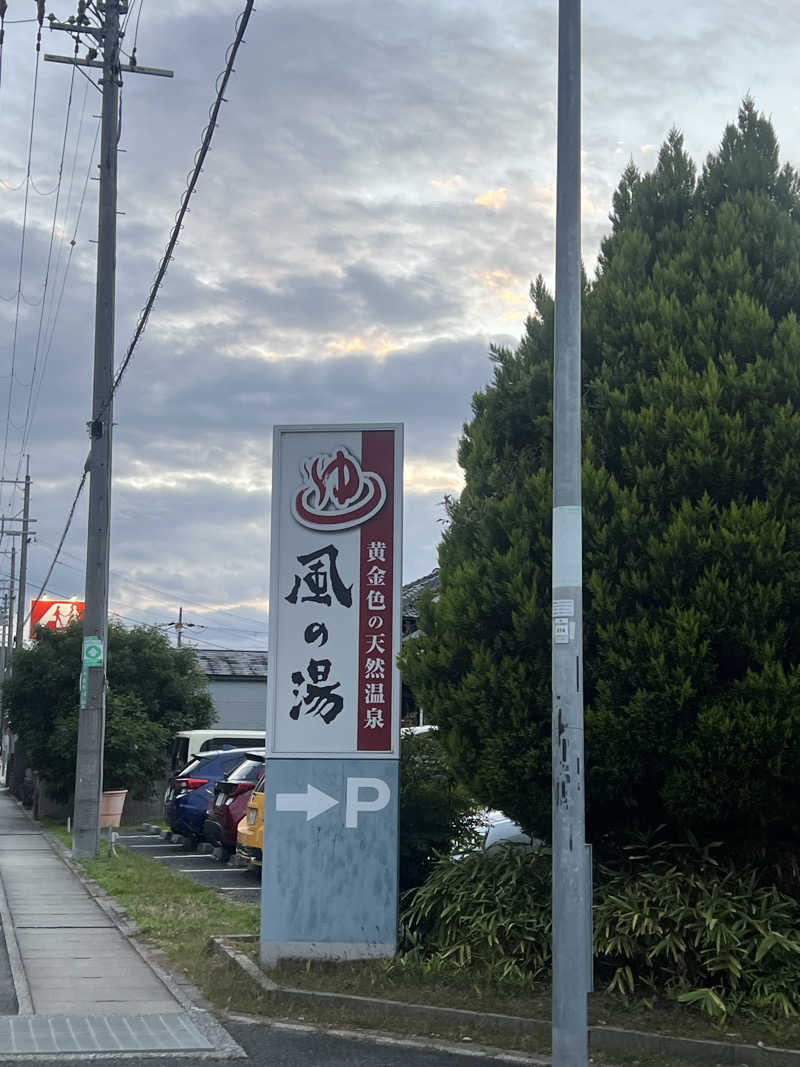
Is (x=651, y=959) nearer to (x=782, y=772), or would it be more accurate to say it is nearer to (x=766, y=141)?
(x=782, y=772)

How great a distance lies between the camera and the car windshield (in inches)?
713

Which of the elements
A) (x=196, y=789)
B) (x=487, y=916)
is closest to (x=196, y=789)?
(x=196, y=789)

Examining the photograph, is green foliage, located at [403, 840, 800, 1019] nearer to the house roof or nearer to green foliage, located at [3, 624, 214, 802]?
green foliage, located at [3, 624, 214, 802]

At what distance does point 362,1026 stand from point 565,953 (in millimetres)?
2087

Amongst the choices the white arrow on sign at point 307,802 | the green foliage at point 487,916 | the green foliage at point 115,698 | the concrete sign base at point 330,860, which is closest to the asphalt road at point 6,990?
the concrete sign base at point 330,860

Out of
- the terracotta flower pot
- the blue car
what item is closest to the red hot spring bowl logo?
the blue car

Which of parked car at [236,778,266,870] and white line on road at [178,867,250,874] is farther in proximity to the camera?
white line on road at [178,867,250,874]

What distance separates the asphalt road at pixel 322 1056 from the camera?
723cm

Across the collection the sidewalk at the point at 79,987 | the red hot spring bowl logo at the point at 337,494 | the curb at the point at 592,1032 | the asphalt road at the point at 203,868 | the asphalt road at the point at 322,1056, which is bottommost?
the asphalt road at the point at 203,868

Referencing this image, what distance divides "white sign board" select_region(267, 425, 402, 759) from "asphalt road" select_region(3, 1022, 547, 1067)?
91.9 inches

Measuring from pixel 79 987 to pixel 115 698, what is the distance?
1700cm

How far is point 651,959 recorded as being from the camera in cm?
793

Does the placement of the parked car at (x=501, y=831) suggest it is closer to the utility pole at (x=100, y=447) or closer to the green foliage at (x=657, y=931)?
the green foliage at (x=657, y=931)

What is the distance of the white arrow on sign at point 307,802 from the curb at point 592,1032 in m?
1.21
